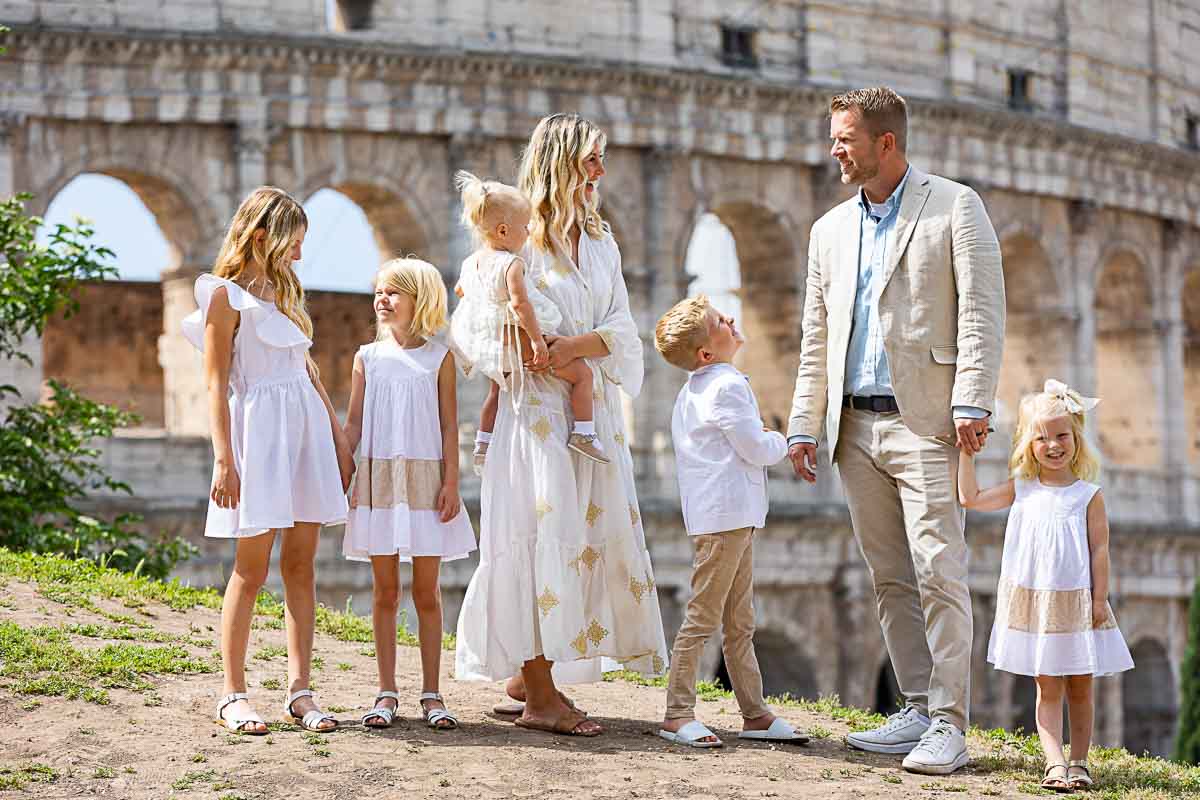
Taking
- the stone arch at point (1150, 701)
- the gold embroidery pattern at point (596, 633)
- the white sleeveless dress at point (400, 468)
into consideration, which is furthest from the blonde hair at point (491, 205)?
the stone arch at point (1150, 701)

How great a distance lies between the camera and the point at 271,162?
2206cm

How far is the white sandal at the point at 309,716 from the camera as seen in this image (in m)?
7.72

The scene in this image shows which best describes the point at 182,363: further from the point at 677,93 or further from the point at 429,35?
the point at 677,93

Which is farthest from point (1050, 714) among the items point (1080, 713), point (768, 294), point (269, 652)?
point (768, 294)

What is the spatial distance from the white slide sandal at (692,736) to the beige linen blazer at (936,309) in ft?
4.11

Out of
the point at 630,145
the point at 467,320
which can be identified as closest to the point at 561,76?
the point at 630,145

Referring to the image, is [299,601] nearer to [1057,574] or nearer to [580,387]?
[580,387]

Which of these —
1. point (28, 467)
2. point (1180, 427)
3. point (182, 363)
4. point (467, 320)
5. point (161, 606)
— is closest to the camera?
point (467, 320)

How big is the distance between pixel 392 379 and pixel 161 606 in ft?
9.86

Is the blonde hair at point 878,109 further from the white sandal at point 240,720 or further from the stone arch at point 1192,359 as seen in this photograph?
the stone arch at point 1192,359

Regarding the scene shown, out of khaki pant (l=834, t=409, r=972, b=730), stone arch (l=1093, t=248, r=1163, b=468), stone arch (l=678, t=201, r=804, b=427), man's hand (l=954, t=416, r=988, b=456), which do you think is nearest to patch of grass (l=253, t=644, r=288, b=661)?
Answer: khaki pant (l=834, t=409, r=972, b=730)

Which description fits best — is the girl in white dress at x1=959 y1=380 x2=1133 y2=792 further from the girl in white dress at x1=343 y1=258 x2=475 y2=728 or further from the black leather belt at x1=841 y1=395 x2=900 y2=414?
the girl in white dress at x1=343 y1=258 x2=475 y2=728

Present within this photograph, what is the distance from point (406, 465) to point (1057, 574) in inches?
107

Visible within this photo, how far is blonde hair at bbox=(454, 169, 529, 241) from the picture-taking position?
789cm
